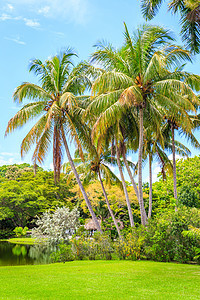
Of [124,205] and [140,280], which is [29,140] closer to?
[140,280]

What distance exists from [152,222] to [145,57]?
6973 millimetres

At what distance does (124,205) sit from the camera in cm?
2273

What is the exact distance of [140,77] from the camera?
12.1m

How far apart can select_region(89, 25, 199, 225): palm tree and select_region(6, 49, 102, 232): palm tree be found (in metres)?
1.82

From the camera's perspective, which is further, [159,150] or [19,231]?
[19,231]

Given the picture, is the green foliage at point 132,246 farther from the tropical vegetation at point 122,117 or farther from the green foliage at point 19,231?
the green foliage at point 19,231

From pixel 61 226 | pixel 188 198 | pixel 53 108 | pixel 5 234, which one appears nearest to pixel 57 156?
pixel 53 108

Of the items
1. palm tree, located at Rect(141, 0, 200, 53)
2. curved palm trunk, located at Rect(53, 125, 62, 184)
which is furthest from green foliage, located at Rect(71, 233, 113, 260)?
palm tree, located at Rect(141, 0, 200, 53)

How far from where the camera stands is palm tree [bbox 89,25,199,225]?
11.3 meters

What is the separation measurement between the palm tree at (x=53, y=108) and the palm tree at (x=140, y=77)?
1.82 meters

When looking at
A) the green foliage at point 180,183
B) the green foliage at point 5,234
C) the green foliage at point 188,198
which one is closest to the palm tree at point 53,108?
the green foliage at point 188,198

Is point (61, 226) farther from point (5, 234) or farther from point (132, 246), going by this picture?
point (5, 234)

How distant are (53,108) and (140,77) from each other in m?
4.04

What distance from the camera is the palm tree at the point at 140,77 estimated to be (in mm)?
11297
